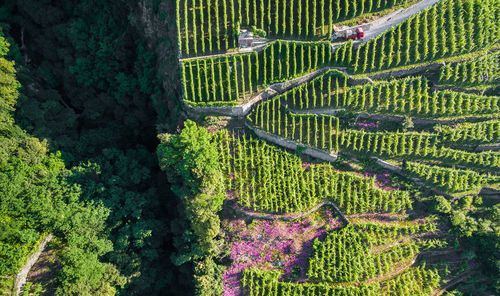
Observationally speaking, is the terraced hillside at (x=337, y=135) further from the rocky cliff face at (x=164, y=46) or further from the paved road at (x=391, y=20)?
the rocky cliff face at (x=164, y=46)

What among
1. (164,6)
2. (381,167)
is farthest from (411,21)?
(164,6)

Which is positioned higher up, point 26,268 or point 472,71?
point 472,71

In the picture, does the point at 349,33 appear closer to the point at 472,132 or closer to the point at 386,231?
the point at 472,132

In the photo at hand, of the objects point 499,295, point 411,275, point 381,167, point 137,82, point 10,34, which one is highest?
point 10,34

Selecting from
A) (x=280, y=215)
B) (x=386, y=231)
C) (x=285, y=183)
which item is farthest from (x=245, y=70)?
(x=386, y=231)

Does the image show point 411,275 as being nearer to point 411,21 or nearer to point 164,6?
point 411,21

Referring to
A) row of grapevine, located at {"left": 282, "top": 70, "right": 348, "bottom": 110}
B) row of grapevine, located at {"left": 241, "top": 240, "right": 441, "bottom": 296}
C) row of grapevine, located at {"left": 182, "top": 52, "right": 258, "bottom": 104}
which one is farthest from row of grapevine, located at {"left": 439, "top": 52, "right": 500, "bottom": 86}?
row of grapevine, located at {"left": 241, "top": 240, "right": 441, "bottom": 296}
